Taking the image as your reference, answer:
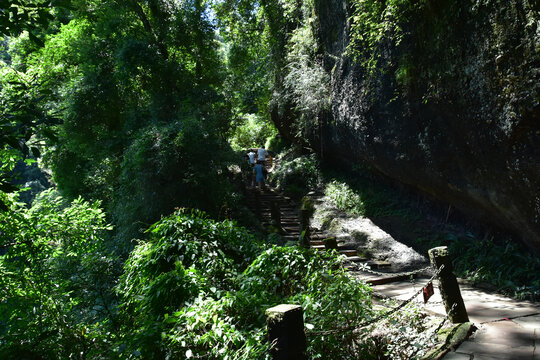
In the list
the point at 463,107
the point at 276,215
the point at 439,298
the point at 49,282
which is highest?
the point at 463,107

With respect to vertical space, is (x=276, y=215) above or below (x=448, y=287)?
above

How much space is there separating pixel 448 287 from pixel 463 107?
399cm

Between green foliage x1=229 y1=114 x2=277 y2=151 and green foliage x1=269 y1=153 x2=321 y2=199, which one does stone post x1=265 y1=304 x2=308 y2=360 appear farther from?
green foliage x1=229 y1=114 x2=277 y2=151

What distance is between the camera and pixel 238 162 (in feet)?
36.5

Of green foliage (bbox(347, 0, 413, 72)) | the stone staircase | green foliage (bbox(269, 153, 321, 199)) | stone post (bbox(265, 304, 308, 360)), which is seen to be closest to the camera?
stone post (bbox(265, 304, 308, 360))

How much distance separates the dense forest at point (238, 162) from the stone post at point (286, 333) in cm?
21

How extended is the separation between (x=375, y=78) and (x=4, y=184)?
8.50 meters

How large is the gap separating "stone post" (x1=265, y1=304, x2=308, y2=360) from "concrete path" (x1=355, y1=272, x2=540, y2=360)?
1.66 meters

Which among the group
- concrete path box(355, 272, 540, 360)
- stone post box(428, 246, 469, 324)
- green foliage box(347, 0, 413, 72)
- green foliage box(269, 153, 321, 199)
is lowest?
concrete path box(355, 272, 540, 360)

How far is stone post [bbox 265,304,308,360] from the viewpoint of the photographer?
A: 7.66 ft

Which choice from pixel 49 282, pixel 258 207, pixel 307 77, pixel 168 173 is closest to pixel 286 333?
pixel 49 282

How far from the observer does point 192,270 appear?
3.66 meters

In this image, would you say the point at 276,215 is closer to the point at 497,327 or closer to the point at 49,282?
the point at 49,282

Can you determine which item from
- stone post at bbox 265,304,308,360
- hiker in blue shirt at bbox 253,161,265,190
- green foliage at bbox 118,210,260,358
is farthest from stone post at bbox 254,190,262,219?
stone post at bbox 265,304,308,360
